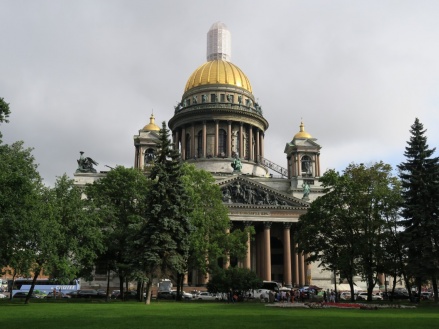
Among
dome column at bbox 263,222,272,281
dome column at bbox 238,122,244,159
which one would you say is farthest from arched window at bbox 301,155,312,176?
dome column at bbox 263,222,272,281

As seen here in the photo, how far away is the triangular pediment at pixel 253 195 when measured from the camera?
62781 millimetres

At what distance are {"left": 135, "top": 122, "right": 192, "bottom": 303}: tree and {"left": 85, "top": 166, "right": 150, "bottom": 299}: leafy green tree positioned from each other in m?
5.64

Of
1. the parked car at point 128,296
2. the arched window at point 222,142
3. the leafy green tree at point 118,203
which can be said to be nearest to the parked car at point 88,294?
the parked car at point 128,296

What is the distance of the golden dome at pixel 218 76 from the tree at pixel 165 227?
50087 mm

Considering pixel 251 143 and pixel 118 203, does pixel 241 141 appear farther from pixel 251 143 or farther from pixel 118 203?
pixel 118 203

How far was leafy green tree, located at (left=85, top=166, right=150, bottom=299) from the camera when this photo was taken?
1560 inches

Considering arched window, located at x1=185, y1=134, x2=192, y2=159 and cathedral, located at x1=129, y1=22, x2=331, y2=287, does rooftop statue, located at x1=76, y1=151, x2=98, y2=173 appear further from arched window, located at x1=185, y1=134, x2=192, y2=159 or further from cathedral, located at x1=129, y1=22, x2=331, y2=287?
arched window, located at x1=185, y1=134, x2=192, y2=159

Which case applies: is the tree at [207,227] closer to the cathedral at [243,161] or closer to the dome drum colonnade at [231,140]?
the cathedral at [243,161]

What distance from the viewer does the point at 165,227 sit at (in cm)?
3272

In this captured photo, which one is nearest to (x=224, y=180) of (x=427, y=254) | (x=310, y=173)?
(x=310, y=173)

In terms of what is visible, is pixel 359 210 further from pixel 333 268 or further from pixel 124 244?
pixel 124 244

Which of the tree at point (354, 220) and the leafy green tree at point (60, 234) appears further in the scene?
the tree at point (354, 220)

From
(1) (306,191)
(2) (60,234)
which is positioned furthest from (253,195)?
(2) (60,234)

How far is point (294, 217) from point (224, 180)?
9861 mm
